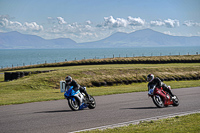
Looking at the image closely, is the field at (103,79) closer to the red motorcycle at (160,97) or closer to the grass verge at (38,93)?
the grass verge at (38,93)

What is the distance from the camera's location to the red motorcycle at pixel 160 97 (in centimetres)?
1452

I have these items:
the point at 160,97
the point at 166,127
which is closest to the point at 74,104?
the point at 160,97

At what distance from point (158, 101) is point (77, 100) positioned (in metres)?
3.78

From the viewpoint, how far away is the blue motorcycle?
14.1m

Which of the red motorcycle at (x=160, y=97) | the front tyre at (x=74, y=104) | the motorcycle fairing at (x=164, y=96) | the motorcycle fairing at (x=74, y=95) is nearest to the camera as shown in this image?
the motorcycle fairing at (x=74, y=95)

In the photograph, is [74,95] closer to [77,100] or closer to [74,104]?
[77,100]

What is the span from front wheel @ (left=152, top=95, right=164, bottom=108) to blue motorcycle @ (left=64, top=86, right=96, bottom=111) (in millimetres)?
2856

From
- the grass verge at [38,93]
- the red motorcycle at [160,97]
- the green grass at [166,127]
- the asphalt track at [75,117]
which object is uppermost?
the red motorcycle at [160,97]

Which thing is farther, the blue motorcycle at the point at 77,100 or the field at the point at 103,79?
the field at the point at 103,79

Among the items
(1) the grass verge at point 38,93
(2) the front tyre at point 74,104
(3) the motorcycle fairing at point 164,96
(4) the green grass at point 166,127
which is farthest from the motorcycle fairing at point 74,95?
(1) the grass verge at point 38,93

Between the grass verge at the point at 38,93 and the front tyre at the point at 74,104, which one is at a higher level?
the front tyre at the point at 74,104

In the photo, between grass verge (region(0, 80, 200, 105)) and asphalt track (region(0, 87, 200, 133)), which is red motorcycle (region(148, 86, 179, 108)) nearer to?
asphalt track (region(0, 87, 200, 133))

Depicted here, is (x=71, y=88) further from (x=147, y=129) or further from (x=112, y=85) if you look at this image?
(x=112, y=85)

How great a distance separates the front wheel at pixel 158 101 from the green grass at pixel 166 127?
3.60 m
